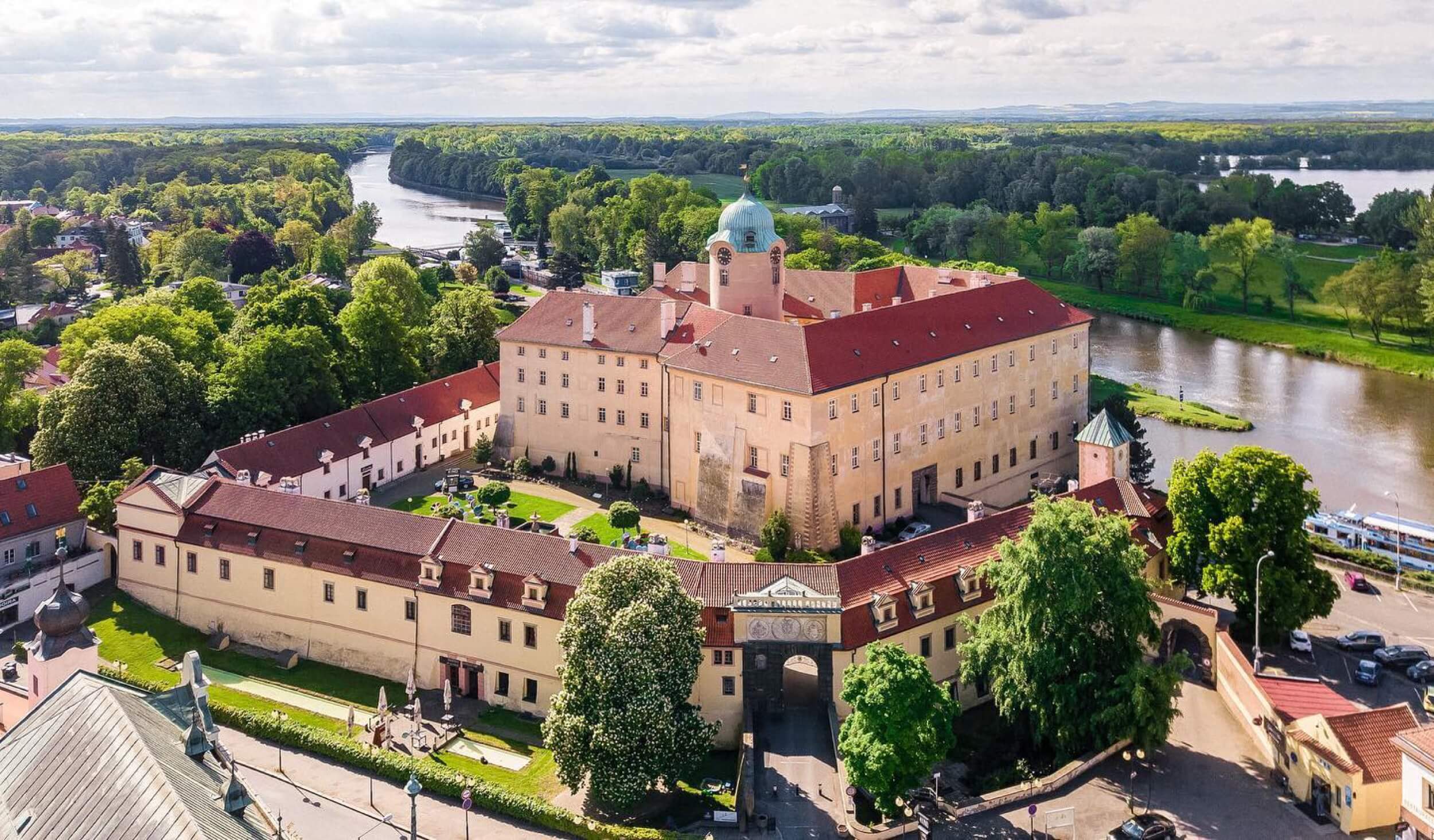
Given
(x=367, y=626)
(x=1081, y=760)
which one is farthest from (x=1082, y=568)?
(x=367, y=626)

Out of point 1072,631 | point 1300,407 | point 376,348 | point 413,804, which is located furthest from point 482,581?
point 1300,407

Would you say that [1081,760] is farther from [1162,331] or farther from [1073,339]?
[1162,331]

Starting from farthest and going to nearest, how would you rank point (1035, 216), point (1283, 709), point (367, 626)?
point (1035, 216) → point (367, 626) → point (1283, 709)

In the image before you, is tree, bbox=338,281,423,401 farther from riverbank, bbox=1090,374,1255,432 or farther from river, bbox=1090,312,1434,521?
river, bbox=1090,312,1434,521

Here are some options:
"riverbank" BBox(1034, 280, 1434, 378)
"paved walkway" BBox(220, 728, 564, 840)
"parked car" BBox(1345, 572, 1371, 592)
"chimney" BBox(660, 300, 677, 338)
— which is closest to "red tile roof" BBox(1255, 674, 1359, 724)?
"parked car" BBox(1345, 572, 1371, 592)

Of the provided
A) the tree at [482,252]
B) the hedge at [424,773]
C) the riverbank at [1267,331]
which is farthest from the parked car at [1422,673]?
the tree at [482,252]

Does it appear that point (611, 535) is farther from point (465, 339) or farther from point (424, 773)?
point (465, 339)

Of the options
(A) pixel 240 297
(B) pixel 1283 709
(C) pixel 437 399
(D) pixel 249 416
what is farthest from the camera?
(A) pixel 240 297
